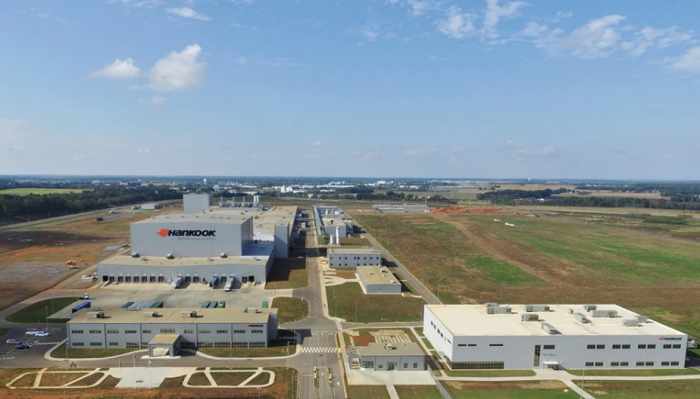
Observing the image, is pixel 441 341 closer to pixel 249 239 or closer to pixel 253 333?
pixel 253 333

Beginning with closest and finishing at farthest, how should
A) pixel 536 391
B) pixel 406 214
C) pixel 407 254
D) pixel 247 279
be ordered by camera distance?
pixel 536 391 < pixel 247 279 < pixel 407 254 < pixel 406 214

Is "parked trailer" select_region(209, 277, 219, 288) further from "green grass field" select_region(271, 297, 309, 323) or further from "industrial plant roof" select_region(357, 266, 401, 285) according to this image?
"industrial plant roof" select_region(357, 266, 401, 285)

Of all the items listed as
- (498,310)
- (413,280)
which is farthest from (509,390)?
(413,280)

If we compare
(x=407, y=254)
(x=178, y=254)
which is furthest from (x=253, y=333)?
(x=407, y=254)

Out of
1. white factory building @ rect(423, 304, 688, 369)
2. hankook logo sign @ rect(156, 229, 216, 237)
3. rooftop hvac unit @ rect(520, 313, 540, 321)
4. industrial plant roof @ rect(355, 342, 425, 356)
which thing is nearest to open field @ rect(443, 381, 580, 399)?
white factory building @ rect(423, 304, 688, 369)

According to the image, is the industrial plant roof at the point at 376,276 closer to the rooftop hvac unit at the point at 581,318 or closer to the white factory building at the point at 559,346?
the white factory building at the point at 559,346

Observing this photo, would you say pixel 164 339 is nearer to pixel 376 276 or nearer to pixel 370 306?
pixel 370 306
